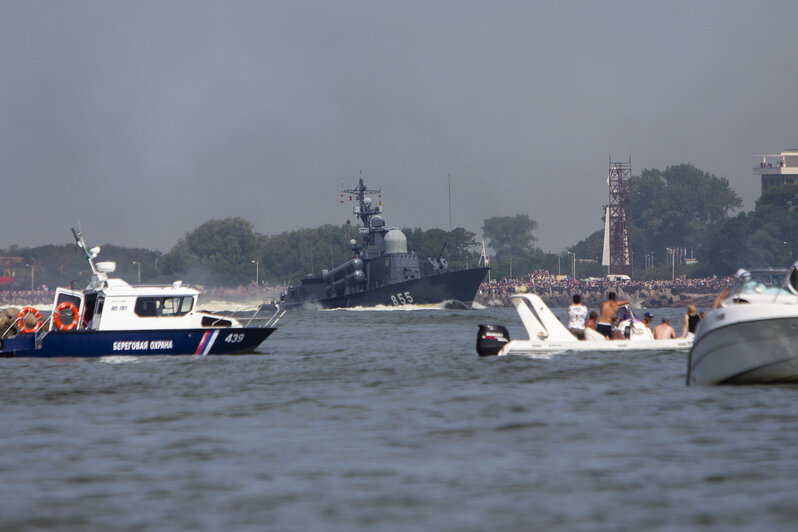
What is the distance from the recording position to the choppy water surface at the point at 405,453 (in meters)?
9.02

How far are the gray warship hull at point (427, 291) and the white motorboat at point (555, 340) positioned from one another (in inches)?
2920

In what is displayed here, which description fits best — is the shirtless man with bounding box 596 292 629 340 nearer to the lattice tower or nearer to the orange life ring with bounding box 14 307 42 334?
the orange life ring with bounding box 14 307 42 334

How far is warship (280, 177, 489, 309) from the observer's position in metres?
102

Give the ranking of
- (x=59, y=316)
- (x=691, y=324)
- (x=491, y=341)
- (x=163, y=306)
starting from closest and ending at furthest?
(x=691, y=324)
(x=491, y=341)
(x=163, y=306)
(x=59, y=316)

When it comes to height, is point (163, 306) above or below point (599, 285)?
below

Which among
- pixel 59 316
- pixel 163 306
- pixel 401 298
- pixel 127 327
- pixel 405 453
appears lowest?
pixel 405 453

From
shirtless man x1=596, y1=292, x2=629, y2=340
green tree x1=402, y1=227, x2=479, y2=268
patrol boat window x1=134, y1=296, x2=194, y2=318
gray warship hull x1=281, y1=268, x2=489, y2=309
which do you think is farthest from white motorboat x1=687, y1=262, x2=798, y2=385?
green tree x1=402, y1=227, x2=479, y2=268

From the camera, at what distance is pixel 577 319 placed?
87.2 ft

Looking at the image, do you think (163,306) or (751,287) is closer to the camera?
(751,287)

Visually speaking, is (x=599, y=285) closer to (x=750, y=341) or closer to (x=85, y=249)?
(x=85, y=249)

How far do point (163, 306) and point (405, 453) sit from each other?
1989 centimetres

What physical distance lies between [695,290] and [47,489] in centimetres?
14593

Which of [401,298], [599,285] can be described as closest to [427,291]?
[401,298]

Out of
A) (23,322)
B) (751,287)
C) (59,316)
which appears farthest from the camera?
(23,322)
